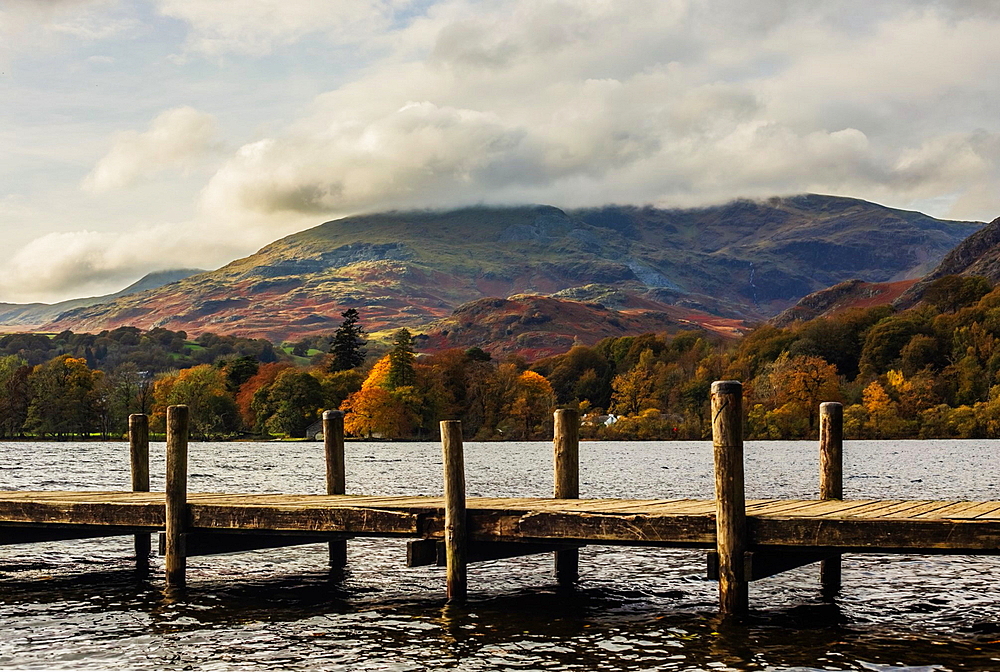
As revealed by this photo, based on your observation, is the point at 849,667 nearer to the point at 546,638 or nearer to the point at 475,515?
the point at 546,638

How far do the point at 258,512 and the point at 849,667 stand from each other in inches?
401

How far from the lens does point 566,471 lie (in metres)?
22.0

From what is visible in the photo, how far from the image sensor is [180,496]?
20.8 m

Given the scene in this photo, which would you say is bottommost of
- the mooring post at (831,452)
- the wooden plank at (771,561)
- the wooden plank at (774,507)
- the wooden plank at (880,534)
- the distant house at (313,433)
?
the distant house at (313,433)

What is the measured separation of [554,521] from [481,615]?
243cm

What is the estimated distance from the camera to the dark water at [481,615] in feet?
53.1

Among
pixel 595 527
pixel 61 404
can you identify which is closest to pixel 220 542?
pixel 595 527

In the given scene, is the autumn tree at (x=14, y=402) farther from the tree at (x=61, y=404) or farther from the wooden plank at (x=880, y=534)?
the wooden plank at (x=880, y=534)

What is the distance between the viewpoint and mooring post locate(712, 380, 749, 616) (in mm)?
16609

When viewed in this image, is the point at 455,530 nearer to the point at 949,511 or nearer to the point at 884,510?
the point at 884,510

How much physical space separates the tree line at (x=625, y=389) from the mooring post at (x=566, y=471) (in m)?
127

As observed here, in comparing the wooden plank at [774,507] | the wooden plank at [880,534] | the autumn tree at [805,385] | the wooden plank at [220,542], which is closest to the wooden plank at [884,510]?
the wooden plank at [880,534]

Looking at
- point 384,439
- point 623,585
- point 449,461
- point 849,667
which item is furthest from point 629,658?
point 384,439

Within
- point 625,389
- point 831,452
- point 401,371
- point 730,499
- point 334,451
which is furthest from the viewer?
point 625,389
